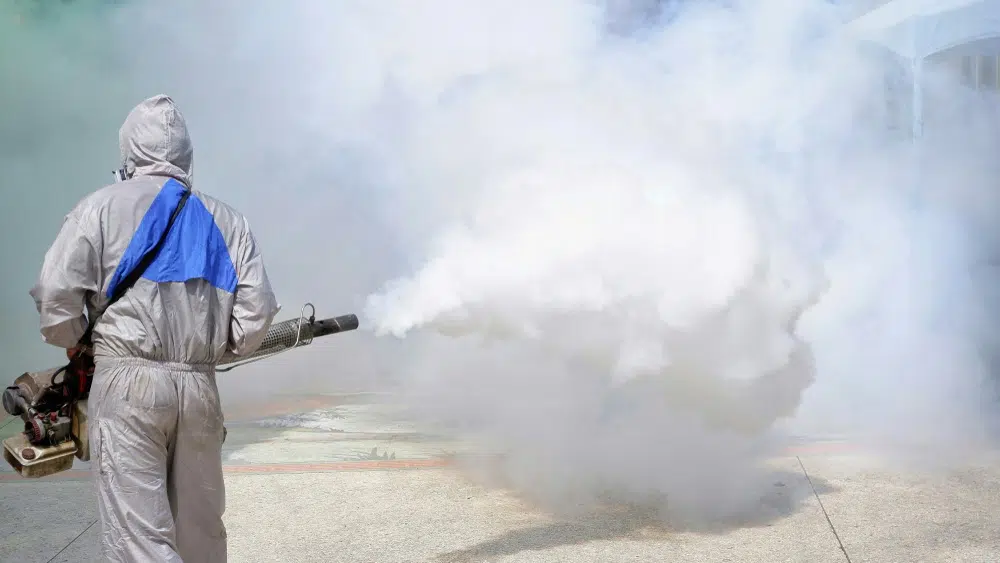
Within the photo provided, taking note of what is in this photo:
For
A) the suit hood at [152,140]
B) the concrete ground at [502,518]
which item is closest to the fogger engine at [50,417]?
the suit hood at [152,140]

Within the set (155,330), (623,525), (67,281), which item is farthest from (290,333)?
(623,525)

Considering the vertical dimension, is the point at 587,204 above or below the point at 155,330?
above

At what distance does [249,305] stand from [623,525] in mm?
2067

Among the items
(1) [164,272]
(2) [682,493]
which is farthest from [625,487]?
(1) [164,272]

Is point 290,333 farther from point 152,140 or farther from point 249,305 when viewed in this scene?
point 152,140

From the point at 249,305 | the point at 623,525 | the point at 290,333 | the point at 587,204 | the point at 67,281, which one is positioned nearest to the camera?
the point at 67,281

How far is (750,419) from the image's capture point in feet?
13.7

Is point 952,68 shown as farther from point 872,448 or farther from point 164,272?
point 164,272

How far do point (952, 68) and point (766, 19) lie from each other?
6.09 feet

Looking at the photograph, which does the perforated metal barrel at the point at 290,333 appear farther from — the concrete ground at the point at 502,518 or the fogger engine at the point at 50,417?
the concrete ground at the point at 502,518

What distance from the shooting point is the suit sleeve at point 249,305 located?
2.53m

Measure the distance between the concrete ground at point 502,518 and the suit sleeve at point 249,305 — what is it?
1.41m

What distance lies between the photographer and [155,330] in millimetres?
2365

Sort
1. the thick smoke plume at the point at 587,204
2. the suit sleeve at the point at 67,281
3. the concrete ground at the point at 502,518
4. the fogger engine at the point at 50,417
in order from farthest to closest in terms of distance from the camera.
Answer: the thick smoke plume at the point at 587,204 → the concrete ground at the point at 502,518 → the fogger engine at the point at 50,417 → the suit sleeve at the point at 67,281
